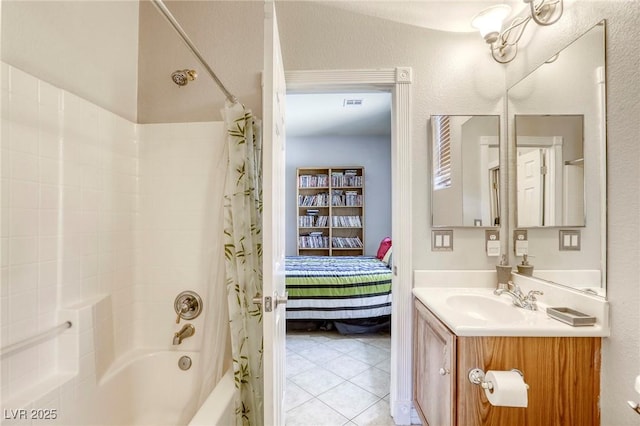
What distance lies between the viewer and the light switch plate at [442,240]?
5.37 feet

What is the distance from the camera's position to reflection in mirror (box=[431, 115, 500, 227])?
162 centimetres

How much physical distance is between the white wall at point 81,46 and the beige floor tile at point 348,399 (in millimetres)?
2276

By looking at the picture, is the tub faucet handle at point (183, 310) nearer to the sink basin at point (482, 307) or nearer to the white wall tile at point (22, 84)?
the white wall tile at point (22, 84)

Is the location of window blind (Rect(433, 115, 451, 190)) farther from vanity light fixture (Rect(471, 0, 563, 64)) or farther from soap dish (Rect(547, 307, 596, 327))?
soap dish (Rect(547, 307, 596, 327))

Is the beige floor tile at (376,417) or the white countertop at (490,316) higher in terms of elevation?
the white countertop at (490,316)

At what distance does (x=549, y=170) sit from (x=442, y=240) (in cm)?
65

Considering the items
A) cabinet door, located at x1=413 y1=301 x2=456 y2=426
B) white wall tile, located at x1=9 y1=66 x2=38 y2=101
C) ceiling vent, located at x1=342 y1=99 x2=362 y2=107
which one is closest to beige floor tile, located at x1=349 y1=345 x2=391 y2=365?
cabinet door, located at x1=413 y1=301 x2=456 y2=426

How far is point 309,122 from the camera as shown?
3.96m

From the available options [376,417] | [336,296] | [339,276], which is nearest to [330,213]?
[339,276]

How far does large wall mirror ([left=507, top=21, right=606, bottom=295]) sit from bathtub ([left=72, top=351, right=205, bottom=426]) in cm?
Answer: 200

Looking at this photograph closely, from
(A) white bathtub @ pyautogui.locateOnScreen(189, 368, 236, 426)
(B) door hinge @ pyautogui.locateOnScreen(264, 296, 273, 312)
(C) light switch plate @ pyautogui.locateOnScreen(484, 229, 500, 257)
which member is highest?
(C) light switch plate @ pyautogui.locateOnScreen(484, 229, 500, 257)

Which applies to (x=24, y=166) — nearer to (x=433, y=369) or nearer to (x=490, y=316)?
(x=433, y=369)

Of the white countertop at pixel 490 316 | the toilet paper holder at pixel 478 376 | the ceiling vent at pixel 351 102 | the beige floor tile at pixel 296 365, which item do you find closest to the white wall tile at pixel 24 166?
the white countertop at pixel 490 316

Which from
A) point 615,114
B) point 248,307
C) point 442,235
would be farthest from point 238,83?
point 615,114
